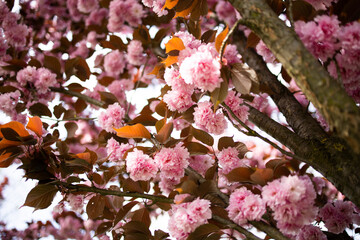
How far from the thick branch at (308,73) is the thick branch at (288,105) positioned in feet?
1.59

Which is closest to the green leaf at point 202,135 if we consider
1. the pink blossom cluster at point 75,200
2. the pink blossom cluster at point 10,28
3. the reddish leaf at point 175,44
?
the reddish leaf at point 175,44

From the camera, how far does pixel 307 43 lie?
982 mm

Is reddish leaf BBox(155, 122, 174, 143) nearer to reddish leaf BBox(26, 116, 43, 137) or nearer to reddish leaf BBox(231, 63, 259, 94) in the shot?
reddish leaf BBox(231, 63, 259, 94)

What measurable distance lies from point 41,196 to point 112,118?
1.89 ft

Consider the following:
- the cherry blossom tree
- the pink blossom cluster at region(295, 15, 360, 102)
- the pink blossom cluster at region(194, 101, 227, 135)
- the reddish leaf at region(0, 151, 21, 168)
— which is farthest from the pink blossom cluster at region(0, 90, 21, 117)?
the pink blossom cluster at region(295, 15, 360, 102)

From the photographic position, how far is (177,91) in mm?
1235

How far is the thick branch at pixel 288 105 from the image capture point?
4.22 ft

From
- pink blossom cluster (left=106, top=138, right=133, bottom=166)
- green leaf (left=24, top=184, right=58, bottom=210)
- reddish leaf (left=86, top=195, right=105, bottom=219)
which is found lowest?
reddish leaf (left=86, top=195, right=105, bottom=219)

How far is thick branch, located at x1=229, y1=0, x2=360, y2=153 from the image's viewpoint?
27.0 inches

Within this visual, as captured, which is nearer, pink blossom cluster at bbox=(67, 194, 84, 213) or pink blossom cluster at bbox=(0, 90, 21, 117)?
pink blossom cluster at bbox=(67, 194, 84, 213)

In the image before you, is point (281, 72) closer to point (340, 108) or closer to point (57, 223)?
point (340, 108)

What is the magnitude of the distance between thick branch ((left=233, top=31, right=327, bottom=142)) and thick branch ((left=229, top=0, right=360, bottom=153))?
0.48 metres

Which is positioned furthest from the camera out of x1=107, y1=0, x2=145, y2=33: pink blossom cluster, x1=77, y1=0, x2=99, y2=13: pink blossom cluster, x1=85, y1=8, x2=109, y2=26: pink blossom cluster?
x1=85, y1=8, x2=109, y2=26: pink blossom cluster

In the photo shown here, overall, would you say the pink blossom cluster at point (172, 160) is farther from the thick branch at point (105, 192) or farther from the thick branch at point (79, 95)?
the thick branch at point (79, 95)
